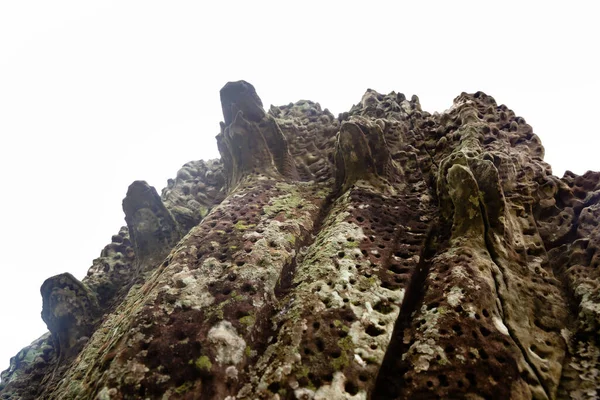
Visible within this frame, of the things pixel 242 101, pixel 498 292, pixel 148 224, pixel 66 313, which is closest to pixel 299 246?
pixel 498 292

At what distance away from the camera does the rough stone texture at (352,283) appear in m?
4.65

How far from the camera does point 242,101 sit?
11.1 meters

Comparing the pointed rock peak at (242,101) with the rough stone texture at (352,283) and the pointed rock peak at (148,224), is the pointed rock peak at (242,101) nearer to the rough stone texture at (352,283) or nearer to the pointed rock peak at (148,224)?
the rough stone texture at (352,283)

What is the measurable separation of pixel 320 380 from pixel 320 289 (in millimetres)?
1523

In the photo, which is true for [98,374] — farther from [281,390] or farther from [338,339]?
[338,339]

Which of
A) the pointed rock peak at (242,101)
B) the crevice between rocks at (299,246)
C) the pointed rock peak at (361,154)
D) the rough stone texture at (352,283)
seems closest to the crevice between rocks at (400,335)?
the rough stone texture at (352,283)

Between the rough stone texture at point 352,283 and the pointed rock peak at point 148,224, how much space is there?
5 cm

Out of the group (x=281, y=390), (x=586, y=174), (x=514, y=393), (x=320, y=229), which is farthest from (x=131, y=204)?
(x=586, y=174)

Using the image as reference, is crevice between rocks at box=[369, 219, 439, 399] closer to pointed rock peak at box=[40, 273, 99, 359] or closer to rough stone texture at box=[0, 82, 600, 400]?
rough stone texture at box=[0, 82, 600, 400]

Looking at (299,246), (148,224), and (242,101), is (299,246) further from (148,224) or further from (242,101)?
(242,101)

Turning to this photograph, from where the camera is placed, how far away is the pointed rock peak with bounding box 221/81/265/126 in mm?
11078

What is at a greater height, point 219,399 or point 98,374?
point 219,399

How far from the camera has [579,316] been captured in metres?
5.41

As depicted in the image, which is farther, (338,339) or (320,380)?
(338,339)
